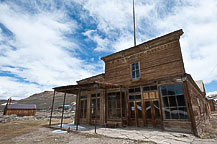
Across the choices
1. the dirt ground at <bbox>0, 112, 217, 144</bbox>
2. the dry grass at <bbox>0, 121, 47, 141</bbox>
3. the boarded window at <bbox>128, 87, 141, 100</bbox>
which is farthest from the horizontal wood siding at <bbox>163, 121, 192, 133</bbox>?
the dry grass at <bbox>0, 121, 47, 141</bbox>

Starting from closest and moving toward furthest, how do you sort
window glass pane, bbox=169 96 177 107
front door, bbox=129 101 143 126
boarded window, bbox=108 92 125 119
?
window glass pane, bbox=169 96 177 107
front door, bbox=129 101 143 126
boarded window, bbox=108 92 125 119

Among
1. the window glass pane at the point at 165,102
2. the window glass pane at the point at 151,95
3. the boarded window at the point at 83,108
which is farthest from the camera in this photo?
the boarded window at the point at 83,108

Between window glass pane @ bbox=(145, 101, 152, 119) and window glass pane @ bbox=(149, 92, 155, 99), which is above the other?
window glass pane @ bbox=(149, 92, 155, 99)

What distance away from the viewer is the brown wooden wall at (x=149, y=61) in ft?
27.1

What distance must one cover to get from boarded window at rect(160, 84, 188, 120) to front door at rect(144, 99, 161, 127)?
624mm

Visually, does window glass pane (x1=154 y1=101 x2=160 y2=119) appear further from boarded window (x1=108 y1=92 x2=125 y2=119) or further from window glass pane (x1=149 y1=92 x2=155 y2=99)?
boarded window (x1=108 y1=92 x2=125 y2=119)

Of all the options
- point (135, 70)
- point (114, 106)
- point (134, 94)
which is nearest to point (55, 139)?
point (114, 106)

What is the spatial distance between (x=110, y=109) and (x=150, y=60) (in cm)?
523

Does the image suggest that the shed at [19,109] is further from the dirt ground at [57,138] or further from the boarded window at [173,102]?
the boarded window at [173,102]

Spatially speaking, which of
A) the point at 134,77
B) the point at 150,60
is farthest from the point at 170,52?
the point at 134,77

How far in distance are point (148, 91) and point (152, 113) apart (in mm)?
1551

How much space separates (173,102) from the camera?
7.55m

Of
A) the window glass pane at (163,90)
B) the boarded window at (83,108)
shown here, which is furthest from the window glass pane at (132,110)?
the boarded window at (83,108)

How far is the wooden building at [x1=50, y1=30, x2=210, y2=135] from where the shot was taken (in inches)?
288
